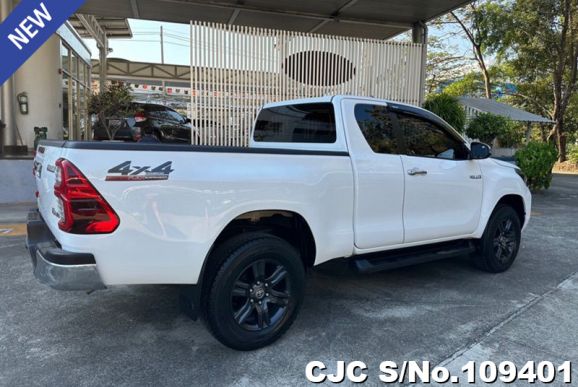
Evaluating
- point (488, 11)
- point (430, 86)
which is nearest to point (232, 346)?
point (488, 11)

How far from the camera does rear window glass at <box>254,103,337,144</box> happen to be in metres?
4.15

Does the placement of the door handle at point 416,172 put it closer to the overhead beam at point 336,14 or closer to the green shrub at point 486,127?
the overhead beam at point 336,14

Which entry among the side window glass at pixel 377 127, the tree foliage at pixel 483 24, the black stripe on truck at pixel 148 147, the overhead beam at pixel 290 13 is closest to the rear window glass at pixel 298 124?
the side window glass at pixel 377 127

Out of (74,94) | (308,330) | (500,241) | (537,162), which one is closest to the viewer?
(308,330)

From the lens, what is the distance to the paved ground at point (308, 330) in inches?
121

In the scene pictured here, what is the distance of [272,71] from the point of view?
9961 mm

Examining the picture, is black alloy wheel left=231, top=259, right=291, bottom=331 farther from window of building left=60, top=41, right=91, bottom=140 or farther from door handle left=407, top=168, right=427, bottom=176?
window of building left=60, top=41, right=91, bottom=140

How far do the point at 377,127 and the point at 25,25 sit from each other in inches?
348

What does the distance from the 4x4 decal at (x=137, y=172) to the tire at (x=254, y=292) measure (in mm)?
710

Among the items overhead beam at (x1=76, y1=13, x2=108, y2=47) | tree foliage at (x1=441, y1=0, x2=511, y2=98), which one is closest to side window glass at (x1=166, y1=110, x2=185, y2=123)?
overhead beam at (x1=76, y1=13, x2=108, y2=47)

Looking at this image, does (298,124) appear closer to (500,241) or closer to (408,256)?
(408,256)

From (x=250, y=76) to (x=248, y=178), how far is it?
7012mm

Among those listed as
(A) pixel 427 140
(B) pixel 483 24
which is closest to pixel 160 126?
(A) pixel 427 140

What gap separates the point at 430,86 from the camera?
29500 mm
